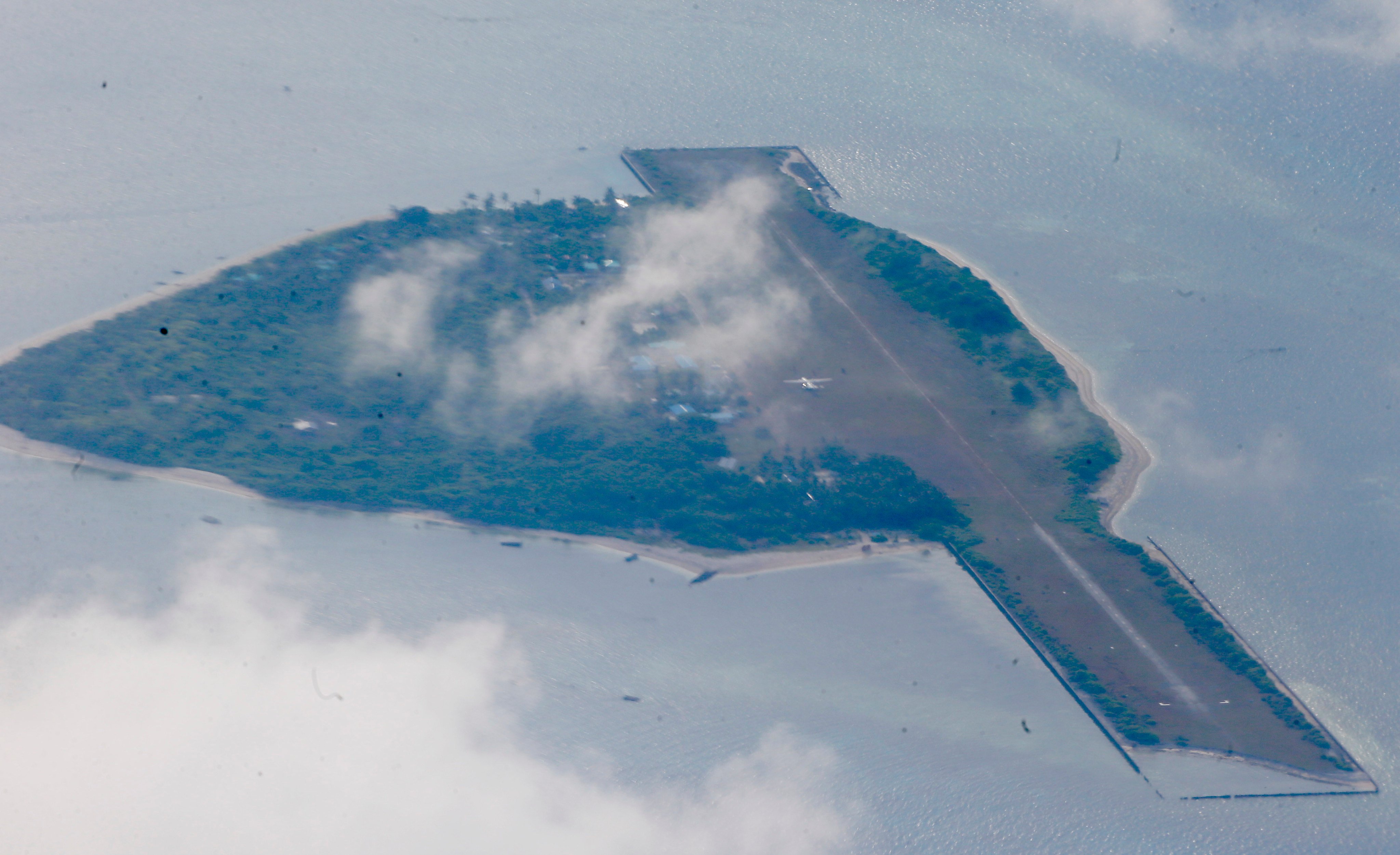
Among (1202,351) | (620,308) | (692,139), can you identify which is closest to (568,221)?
(620,308)

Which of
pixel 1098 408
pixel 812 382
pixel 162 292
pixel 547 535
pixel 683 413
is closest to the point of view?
pixel 547 535

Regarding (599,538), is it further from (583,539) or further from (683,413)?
(683,413)

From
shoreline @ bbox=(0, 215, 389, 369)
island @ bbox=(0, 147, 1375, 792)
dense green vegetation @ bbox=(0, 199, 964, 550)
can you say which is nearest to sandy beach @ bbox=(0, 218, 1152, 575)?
island @ bbox=(0, 147, 1375, 792)

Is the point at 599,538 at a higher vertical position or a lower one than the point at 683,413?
lower

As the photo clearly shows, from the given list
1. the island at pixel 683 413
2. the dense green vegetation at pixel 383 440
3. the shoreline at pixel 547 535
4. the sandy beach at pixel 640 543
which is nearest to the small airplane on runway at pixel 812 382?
the island at pixel 683 413

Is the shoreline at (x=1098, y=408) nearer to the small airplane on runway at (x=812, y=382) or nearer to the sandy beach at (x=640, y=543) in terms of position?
the sandy beach at (x=640, y=543)

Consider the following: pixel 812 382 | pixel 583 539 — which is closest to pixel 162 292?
pixel 583 539
